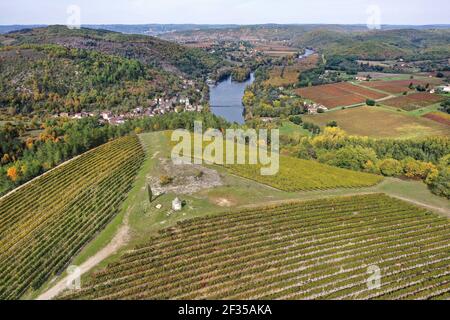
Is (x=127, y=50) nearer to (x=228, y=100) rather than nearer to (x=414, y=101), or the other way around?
(x=228, y=100)

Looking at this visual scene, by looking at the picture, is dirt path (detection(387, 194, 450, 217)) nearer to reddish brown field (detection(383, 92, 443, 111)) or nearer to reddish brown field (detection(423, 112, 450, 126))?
reddish brown field (detection(423, 112, 450, 126))

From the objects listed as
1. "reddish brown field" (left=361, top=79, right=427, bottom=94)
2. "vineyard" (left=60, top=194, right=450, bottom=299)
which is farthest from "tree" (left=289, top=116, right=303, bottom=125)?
"reddish brown field" (left=361, top=79, right=427, bottom=94)

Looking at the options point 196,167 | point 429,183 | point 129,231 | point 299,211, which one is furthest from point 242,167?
point 429,183

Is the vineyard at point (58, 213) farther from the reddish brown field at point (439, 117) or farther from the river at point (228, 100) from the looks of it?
the reddish brown field at point (439, 117)

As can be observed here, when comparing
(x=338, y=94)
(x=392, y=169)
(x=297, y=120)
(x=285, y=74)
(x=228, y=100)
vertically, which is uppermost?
(x=285, y=74)

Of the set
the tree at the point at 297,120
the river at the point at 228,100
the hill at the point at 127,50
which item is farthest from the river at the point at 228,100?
the hill at the point at 127,50

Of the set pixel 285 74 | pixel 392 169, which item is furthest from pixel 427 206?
pixel 285 74
